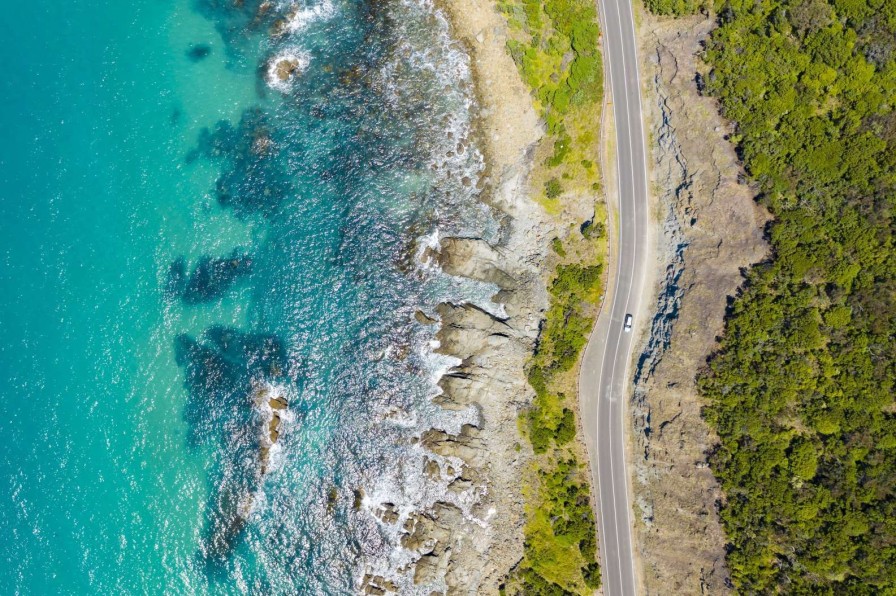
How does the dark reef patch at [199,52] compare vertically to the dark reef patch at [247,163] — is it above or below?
above

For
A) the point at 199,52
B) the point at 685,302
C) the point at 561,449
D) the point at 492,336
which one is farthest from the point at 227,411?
the point at 685,302

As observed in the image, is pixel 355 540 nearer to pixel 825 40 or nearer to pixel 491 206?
pixel 491 206

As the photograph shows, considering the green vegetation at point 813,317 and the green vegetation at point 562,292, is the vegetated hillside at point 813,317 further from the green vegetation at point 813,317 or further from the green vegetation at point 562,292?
the green vegetation at point 562,292

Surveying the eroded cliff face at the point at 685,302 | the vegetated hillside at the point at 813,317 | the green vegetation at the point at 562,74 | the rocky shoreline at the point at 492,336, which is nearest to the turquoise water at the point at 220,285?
the rocky shoreline at the point at 492,336

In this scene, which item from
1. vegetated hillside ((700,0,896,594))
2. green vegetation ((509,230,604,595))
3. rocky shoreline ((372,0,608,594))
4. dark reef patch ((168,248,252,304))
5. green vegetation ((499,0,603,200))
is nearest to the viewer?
vegetated hillside ((700,0,896,594))

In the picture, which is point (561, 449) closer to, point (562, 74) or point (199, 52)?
point (562, 74)

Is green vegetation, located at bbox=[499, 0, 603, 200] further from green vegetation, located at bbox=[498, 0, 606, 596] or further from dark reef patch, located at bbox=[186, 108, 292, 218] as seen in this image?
dark reef patch, located at bbox=[186, 108, 292, 218]

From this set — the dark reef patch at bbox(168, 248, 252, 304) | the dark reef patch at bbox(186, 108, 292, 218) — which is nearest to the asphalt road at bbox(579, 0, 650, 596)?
the dark reef patch at bbox(186, 108, 292, 218)
